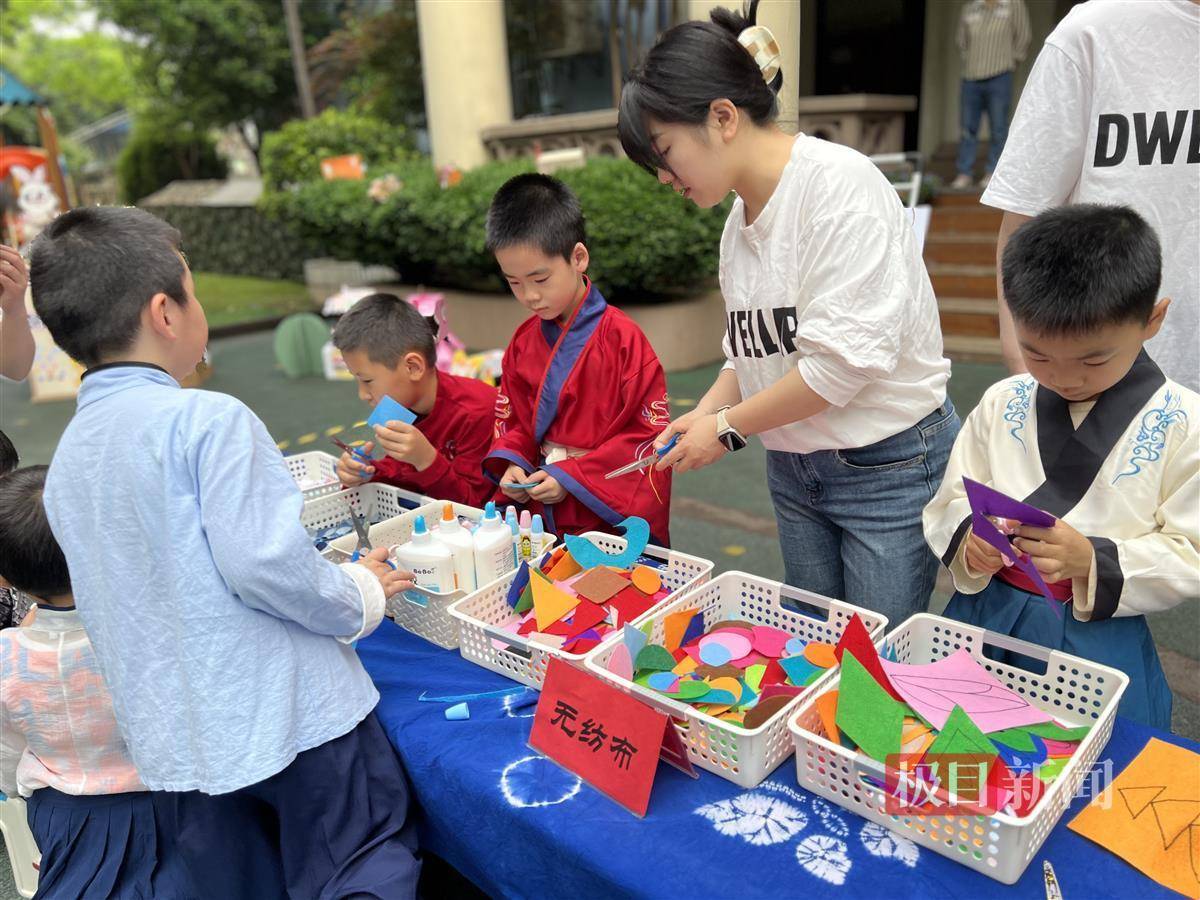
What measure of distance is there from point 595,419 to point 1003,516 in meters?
1.04

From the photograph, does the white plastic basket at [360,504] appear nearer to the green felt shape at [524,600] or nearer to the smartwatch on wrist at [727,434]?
the green felt shape at [524,600]

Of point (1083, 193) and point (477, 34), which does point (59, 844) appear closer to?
point (1083, 193)

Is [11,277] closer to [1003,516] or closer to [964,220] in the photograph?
[1003,516]

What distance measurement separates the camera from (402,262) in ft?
27.1

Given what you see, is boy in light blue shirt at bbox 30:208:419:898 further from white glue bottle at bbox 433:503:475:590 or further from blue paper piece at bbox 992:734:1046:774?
blue paper piece at bbox 992:734:1046:774

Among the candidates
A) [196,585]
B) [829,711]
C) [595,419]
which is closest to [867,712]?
[829,711]

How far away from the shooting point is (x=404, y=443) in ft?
6.90

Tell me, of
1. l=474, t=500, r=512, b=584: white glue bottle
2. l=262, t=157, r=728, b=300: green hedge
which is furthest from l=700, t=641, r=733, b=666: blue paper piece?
l=262, t=157, r=728, b=300: green hedge

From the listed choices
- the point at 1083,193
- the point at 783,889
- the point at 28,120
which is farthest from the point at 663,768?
the point at 28,120

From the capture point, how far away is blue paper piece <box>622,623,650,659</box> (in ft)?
4.44

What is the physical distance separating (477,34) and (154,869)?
7.41m

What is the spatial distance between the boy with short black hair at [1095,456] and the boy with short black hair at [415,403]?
1.31 metres

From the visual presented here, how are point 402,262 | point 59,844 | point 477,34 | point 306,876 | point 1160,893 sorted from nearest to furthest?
1. point 1160,893
2. point 306,876
3. point 59,844
4. point 477,34
5. point 402,262

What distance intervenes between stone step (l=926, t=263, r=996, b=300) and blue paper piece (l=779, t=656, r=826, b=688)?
5.67 m
